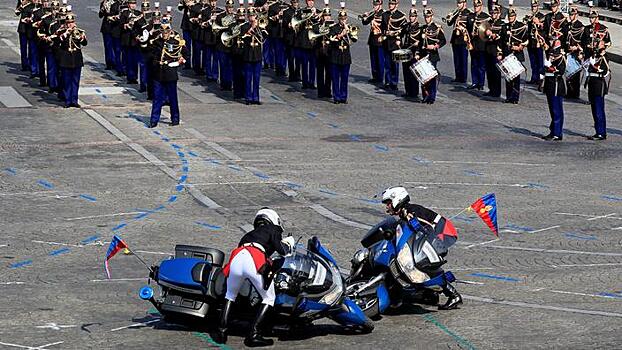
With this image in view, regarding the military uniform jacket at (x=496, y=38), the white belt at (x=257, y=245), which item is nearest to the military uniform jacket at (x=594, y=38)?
the military uniform jacket at (x=496, y=38)

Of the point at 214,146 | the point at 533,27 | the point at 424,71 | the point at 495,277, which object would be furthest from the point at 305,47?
the point at 495,277

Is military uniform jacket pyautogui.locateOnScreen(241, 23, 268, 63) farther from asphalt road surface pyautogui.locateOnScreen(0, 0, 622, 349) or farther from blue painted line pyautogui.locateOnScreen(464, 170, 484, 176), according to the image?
blue painted line pyautogui.locateOnScreen(464, 170, 484, 176)

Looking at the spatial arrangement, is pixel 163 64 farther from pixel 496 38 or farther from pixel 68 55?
pixel 496 38

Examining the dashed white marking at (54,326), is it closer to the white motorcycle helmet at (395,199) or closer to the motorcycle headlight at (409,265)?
the motorcycle headlight at (409,265)

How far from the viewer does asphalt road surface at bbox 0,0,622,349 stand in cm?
1424

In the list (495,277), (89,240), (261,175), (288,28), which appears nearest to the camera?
(495,277)

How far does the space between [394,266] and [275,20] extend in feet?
67.0

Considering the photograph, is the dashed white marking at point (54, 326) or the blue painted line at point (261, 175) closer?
the dashed white marking at point (54, 326)

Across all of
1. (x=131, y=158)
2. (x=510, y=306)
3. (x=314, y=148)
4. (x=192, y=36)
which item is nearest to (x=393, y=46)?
(x=192, y=36)

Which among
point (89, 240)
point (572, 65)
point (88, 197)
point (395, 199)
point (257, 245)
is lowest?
point (88, 197)

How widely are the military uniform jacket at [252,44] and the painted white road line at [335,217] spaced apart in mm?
10306

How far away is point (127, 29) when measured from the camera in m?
32.1

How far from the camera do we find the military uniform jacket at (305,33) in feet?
104

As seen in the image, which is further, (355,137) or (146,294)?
(355,137)
